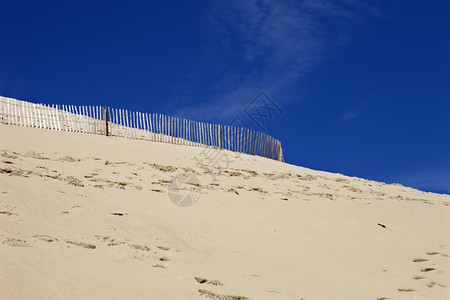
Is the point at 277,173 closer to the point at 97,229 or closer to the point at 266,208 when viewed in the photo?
the point at 266,208

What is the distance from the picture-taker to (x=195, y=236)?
506 centimetres

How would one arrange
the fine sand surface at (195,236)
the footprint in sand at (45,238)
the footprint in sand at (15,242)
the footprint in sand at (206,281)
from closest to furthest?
1. the fine sand surface at (195,236)
2. the footprint in sand at (15,242)
3. the footprint in sand at (206,281)
4. the footprint in sand at (45,238)

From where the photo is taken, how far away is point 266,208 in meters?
7.36

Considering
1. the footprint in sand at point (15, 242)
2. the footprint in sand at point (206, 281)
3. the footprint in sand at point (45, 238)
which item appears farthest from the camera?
the footprint in sand at point (45, 238)

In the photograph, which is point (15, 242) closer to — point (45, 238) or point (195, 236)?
point (45, 238)

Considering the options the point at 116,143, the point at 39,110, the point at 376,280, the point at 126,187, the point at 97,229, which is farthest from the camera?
the point at 39,110

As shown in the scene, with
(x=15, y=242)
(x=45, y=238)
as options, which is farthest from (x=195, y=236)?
(x=15, y=242)

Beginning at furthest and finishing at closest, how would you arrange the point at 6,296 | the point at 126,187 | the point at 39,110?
the point at 39,110
the point at 126,187
the point at 6,296

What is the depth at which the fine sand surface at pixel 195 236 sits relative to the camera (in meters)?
3.26

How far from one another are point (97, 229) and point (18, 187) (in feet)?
5.14

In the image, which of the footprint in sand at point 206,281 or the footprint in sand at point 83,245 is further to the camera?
the footprint in sand at point 83,245

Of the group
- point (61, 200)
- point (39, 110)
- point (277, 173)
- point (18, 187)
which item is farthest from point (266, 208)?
point (39, 110)

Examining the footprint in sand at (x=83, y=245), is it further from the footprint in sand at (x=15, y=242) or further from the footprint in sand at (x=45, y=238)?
the footprint in sand at (x=15, y=242)

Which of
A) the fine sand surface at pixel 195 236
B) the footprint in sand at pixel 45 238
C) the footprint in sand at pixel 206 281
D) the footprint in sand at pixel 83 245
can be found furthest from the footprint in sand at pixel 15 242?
the footprint in sand at pixel 206 281
